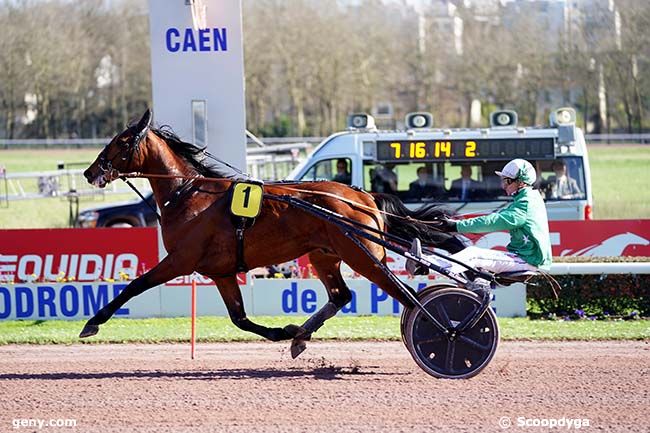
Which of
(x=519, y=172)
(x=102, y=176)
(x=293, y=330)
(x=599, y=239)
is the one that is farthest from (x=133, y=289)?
(x=599, y=239)

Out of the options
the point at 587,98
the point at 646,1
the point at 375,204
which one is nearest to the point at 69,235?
the point at 375,204

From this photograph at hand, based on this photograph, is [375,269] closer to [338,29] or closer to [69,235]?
[69,235]

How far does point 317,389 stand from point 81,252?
5500mm

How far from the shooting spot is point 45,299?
447 inches

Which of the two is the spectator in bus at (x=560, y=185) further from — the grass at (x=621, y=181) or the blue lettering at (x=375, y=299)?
the grass at (x=621, y=181)

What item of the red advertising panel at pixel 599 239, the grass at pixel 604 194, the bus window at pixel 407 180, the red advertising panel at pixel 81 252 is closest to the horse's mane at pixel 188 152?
the red advertising panel at pixel 81 252

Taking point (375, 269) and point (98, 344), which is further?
point (98, 344)

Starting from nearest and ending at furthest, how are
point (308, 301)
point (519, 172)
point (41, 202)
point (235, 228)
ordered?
point (519, 172), point (235, 228), point (308, 301), point (41, 202)

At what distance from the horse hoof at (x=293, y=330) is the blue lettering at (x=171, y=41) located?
4.17 m

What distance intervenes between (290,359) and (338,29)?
1401 inches

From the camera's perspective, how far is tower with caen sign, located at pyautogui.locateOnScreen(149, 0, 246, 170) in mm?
10797

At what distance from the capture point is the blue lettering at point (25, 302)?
11328 mm

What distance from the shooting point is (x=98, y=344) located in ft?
32.7

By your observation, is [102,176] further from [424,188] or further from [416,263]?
[424,188]
